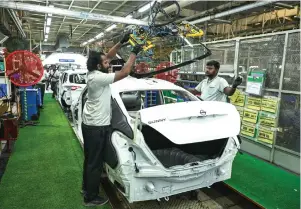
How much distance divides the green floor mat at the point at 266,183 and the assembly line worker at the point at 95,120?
1.92 m

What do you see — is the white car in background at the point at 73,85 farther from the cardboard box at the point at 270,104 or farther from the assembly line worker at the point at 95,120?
the cardboard box at the point at 270,104

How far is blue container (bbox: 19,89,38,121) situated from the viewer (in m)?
6.88

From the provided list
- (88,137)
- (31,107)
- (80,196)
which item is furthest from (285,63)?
(31,107)

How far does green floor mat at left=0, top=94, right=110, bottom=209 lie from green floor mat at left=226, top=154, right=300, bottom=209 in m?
1.92

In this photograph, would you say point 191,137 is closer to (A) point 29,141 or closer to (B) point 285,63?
(B) point 285,63

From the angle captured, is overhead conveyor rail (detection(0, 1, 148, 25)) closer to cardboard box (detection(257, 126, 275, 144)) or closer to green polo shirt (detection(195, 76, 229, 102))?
green polo shirt (detection(195, 76, 229, 102))

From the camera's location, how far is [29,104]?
6996 mm

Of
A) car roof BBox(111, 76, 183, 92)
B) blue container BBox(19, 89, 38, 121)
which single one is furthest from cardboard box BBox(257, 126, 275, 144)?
blue container BBox(19, 89, 38, 121)

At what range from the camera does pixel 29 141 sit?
17.2 ft

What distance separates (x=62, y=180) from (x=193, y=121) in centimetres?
228

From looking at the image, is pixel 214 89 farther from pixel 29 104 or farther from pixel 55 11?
pixel 29 104

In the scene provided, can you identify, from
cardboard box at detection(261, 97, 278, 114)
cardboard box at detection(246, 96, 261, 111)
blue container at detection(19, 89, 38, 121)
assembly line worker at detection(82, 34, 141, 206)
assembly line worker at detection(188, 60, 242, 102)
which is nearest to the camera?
assembly line worker at detection(82, 34, 141, 206)

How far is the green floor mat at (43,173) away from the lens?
291 centimetres

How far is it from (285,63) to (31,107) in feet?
21.9
